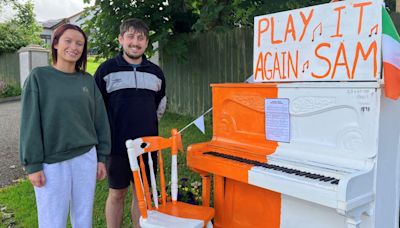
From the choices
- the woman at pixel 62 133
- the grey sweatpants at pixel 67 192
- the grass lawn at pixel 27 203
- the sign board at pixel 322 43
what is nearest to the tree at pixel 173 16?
the grass lawn at pixel 27 203

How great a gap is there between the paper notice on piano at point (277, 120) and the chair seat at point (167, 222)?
801 mm

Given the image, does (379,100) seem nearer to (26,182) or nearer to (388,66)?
(388,66)

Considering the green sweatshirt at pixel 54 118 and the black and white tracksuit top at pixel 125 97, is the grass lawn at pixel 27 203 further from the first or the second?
the green sweatshirt at pixel 54 118

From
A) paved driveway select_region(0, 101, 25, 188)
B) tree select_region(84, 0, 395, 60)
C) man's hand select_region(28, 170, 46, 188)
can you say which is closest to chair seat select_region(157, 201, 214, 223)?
man's hand select_region(28, 170, 46, 188)

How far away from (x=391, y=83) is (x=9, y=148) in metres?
6.48

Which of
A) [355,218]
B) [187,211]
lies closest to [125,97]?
[187,211]

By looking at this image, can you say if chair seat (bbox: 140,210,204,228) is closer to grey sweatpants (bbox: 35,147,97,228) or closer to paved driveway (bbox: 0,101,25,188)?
grey sweatpants (bbox: 35,147,97,228)

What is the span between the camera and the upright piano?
2059mm

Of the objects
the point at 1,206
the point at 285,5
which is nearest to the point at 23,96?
the point at 1,206

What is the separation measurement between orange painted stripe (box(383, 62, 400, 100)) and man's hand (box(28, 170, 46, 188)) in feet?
6.68

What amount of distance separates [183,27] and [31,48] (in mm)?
2974

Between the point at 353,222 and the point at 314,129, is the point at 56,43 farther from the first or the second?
the point at 353,222

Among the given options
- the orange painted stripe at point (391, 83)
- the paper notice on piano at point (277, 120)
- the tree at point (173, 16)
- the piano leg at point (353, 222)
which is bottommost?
Answer: the piano leg at point (353, 222)

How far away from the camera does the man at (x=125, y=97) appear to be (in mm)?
2717
